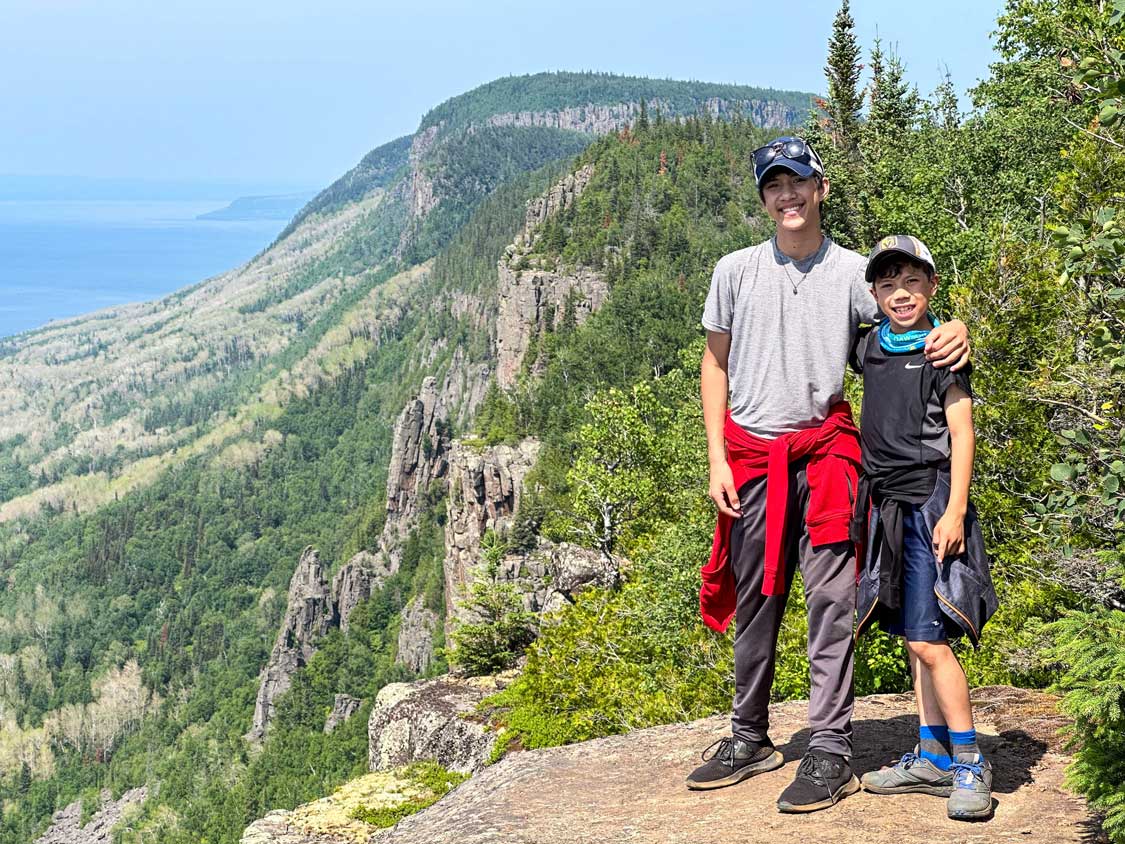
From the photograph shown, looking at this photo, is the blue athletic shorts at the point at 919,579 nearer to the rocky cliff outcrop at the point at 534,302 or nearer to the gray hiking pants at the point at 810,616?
the gray hiking pants at the point at 810,616

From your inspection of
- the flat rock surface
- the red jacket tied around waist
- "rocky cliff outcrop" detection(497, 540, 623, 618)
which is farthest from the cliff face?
the red jacket tied around waist

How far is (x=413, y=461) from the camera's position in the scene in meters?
147

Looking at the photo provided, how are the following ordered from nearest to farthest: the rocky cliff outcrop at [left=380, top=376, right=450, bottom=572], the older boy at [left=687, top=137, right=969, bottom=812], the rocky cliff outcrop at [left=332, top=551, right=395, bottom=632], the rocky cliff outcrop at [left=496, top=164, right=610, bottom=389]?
the older boy at [left=687, top=137, right=969, bottom=812] < the rocky cliff outcrop at [left=496, top=164, right=610, bottom=389] < the rocky cliff outcrop at [left=380, top=376, right=450, bottom=572] < the rocky cliff outcrop at [left=332, top=551, right=395, bottom=632]

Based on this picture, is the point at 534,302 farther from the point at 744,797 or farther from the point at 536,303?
the point at 744,797

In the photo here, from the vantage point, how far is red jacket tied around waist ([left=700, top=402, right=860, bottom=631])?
660 centimetres

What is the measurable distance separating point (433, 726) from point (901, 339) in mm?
19489

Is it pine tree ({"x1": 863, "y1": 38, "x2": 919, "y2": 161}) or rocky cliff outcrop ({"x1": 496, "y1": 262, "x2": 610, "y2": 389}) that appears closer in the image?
pine tree ({"x1": 863, "y1": 38, "x2": 919, "y2": 161})

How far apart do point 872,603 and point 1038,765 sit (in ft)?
5.79

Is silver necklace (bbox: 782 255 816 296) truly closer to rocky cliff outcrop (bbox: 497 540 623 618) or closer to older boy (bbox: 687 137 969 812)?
older boy (bbox: 687 137 969 812)

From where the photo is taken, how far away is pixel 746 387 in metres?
6.89

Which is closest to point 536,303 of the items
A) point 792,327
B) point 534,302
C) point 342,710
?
point 534,302

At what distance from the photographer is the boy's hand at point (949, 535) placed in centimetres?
612

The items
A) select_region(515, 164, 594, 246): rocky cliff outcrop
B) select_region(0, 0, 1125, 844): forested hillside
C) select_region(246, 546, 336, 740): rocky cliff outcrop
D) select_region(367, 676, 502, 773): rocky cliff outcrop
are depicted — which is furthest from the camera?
select_region(515, 164, 594, 246): rocky cliff outcrop

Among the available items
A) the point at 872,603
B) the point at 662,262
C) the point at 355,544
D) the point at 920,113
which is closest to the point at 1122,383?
the point at 872,603
